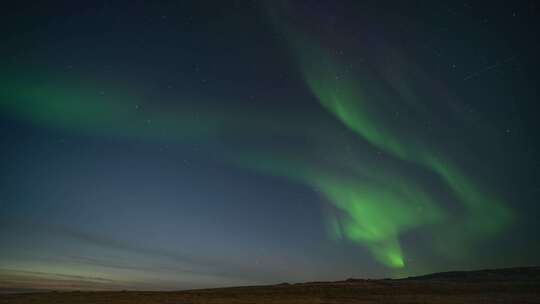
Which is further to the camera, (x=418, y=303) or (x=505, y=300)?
(x=505, y=300)

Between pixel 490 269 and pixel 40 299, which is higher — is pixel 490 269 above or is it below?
above

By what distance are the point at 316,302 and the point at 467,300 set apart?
10.6m

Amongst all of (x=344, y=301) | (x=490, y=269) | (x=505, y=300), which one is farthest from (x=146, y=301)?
(x=490, y=269)

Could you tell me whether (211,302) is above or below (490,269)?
below

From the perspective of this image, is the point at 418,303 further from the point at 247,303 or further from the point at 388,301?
the point at 247,303

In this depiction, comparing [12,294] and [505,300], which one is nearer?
[505,300]

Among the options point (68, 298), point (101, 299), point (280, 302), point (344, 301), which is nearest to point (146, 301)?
point (101, 299)

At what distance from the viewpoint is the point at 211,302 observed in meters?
25.5

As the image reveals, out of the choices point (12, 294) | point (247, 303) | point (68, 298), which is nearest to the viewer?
point (247, 303)

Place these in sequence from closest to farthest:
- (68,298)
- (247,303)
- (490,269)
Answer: (247,303), (68,298), (490,269)

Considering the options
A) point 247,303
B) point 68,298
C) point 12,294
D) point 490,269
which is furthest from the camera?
point 490,269

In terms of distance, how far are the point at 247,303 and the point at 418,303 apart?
432 inches

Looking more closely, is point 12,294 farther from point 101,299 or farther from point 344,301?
point 344,301

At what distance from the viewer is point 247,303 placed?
2478 centimetres
